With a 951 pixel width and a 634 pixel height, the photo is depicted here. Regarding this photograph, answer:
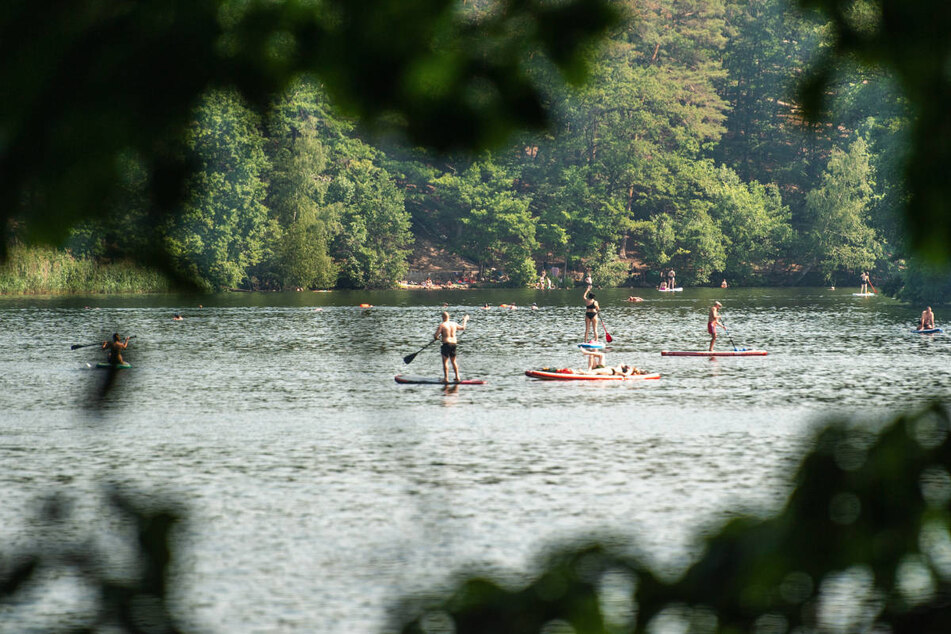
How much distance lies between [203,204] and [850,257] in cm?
10152

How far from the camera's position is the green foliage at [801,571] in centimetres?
160

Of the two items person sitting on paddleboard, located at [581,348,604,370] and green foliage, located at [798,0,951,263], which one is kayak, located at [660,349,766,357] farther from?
green foliage, located at [798,0,951,263]

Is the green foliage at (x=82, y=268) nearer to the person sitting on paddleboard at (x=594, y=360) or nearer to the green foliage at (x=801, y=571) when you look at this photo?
the green foliage at (x=801, y=571)

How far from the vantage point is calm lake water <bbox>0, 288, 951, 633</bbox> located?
35.8 feet

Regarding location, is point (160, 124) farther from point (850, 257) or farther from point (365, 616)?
point (850, 257)

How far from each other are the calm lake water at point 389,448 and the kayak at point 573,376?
0.63 metres

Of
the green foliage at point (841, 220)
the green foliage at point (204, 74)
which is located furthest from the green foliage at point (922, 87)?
the green foliage at point (841, 220)

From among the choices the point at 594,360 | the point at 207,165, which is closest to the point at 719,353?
the point at 594,360

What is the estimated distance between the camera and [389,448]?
20344 mm

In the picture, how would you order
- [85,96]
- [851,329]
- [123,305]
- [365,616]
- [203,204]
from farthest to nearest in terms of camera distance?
1. [123,305]
2. [851,329]
3. [365,616]
4. [203,204]
5. [85,96]

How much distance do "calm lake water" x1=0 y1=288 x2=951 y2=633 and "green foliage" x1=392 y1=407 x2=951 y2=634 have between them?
0.08 metres

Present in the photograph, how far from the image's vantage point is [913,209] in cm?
172

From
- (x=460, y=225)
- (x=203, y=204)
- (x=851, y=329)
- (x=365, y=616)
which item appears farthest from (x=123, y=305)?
(x=203, y=204)

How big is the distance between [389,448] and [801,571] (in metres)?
18.9
